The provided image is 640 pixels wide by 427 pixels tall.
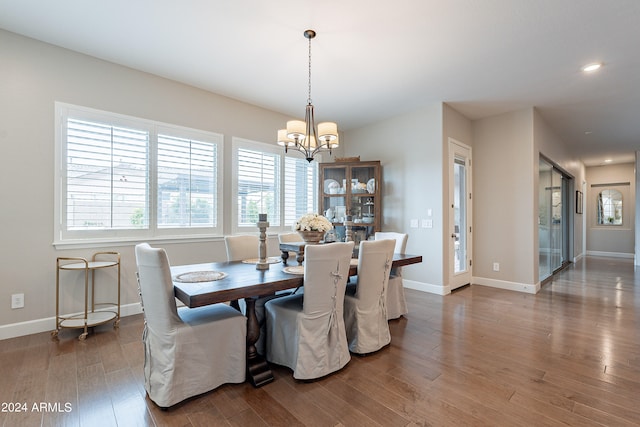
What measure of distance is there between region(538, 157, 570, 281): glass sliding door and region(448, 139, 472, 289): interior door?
1.12 m

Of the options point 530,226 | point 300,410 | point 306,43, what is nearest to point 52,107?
point 306,43

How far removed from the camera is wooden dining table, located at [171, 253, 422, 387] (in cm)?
181

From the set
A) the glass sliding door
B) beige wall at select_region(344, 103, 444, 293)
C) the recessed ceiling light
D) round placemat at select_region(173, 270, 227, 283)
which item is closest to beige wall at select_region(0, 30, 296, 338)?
round placemat at select_region(173, 270, 227, 283)

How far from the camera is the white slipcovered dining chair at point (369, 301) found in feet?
8.17

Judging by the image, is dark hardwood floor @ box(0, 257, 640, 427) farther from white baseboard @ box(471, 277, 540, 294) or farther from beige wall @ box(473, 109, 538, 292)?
beige wall @ box(473, 109, 538, 292)

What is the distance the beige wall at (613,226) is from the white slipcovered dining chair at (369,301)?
397 inches

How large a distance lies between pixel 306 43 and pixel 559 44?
7.89 feet

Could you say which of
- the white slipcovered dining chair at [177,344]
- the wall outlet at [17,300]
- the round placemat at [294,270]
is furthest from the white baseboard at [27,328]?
the round placemat at [294,270]

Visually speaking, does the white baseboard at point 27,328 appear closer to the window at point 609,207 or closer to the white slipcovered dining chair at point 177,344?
the white slipcovered dining chair at point 177,344

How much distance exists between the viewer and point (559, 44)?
2855 mm

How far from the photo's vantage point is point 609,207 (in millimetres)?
8977

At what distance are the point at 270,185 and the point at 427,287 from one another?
2894 mm

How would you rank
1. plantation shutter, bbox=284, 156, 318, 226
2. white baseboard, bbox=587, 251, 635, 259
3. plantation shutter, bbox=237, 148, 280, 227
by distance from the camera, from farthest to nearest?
1. white baseboard, bbox=587, 251, 635, 259
2. plantation shutter, bbox=284, 156, 318, 226
3. plantation shutter, bbox=237, 148, 280, 227

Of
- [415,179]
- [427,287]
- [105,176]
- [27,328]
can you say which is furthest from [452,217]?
[27,328]
